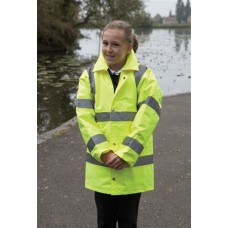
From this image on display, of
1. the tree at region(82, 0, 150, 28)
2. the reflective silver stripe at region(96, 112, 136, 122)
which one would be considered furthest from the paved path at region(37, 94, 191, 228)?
the tree at region(82, 0, 150, 28)

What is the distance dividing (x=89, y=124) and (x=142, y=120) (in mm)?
335

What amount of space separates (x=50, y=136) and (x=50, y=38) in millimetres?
22125

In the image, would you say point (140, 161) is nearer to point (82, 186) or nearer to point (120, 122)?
point (120, 122)

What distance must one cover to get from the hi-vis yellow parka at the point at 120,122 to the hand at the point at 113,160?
0.03 meters

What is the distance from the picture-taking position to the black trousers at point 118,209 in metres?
2.71

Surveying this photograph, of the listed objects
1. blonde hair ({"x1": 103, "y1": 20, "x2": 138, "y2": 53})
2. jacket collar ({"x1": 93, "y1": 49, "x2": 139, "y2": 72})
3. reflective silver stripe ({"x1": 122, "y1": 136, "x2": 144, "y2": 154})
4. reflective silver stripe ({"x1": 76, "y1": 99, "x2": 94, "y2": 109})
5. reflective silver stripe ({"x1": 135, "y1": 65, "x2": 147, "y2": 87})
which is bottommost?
reflective silver stripe ({"x1": 122, "y1": 136, "x2": 144, "y2": 154})

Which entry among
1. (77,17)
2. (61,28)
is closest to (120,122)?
(61,28)

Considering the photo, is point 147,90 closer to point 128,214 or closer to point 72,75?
point 128,214

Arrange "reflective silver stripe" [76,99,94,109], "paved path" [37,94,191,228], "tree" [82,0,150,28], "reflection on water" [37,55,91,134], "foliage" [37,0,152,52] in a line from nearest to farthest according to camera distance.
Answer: "reflective silver stripe" [76,99,94,109] < "paved path" [37,94,191,228] < "reflection on water" [37,55,91,134] < "foliage" [37,0,152,52] < "tree" [82,0,150,28]

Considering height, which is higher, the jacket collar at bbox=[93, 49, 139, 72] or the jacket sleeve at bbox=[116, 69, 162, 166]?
the jacket collar at bbox=[93, 49, 139, 72]

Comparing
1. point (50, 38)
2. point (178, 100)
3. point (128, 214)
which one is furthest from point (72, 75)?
point (128, 214)

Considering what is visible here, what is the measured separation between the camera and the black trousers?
2.71 meters

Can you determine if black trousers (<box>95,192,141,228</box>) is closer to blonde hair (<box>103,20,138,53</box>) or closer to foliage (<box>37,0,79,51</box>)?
blonde hair (<box>103,20,138,53</box>)

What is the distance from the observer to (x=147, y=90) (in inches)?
102
